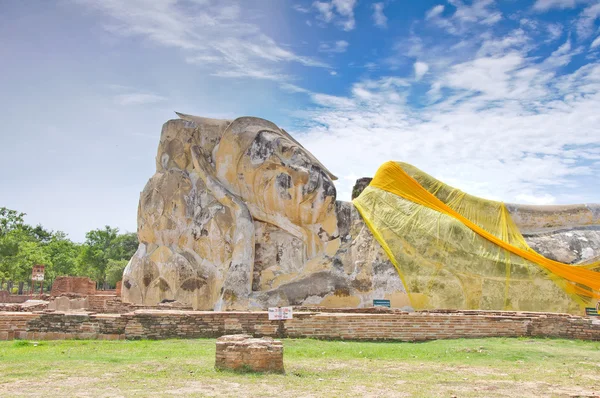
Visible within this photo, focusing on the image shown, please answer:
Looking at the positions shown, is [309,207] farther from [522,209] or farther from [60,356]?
Answer: [60,356]

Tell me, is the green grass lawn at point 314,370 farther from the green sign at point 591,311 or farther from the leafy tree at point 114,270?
the leafy tree at point 114,270

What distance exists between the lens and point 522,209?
2097cm

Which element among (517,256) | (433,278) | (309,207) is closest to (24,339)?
(309,207)

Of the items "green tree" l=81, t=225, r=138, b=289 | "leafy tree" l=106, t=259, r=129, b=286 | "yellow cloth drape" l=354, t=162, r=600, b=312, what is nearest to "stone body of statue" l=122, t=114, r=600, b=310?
"yellow cloth drape" l=354, t=162, r=600, b=312

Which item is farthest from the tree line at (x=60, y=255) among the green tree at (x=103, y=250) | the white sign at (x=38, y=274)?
the white sign at (x=38, y=274)

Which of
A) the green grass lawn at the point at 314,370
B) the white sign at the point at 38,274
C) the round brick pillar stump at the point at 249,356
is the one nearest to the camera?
the green grass lawn at the point at 314,370

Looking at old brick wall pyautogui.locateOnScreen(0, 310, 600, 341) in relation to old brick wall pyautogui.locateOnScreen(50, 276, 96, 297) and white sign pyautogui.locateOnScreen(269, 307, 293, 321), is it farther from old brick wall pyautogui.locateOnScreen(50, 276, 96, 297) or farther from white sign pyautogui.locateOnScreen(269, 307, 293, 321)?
old brick wall pyautogui.locateOnScreen(50, 276, 96, 297)

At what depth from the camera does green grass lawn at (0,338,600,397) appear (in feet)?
22.5

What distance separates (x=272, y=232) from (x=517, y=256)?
313 inches

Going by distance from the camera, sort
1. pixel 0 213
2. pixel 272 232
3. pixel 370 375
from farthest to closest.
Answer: pixel 0 213, pixel 272 232, pixel 370 375

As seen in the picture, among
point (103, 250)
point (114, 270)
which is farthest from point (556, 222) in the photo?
point (103, 250)

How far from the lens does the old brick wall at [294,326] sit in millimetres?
11258

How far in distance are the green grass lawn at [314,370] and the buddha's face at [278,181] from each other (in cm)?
827

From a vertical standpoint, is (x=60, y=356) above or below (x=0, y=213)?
below
